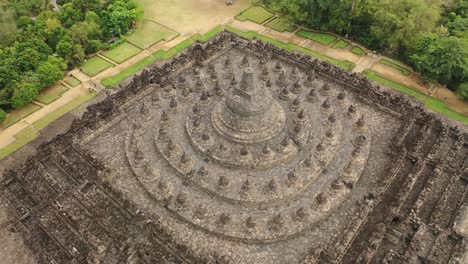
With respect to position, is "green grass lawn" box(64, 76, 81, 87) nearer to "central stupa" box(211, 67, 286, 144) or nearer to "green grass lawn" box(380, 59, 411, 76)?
"central stupa" box(211, 67, 286, 144)

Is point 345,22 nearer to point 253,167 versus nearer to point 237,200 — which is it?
point 253,167

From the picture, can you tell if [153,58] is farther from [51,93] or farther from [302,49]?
[302,49]

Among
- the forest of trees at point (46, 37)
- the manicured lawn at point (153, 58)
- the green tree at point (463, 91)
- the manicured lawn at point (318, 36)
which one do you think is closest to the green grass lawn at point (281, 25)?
the manicured lawn at point (318, 36)

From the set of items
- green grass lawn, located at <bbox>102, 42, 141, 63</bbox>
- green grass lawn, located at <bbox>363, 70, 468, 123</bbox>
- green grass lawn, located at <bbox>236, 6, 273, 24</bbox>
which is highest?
green grass lawn, located at <bbox>236, 6, 273, 24</bbox>

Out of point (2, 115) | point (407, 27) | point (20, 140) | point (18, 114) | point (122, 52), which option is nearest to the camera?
point (20, 140)

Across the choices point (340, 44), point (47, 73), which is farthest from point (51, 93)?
point (340, 44)

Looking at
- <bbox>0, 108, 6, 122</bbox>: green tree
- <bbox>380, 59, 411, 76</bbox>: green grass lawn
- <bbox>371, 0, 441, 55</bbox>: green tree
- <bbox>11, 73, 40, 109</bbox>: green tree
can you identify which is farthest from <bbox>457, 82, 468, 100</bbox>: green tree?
<bbox>0, 108, 6, 122</bbox>: green tree

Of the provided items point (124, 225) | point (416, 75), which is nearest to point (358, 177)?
point (124, 225)
